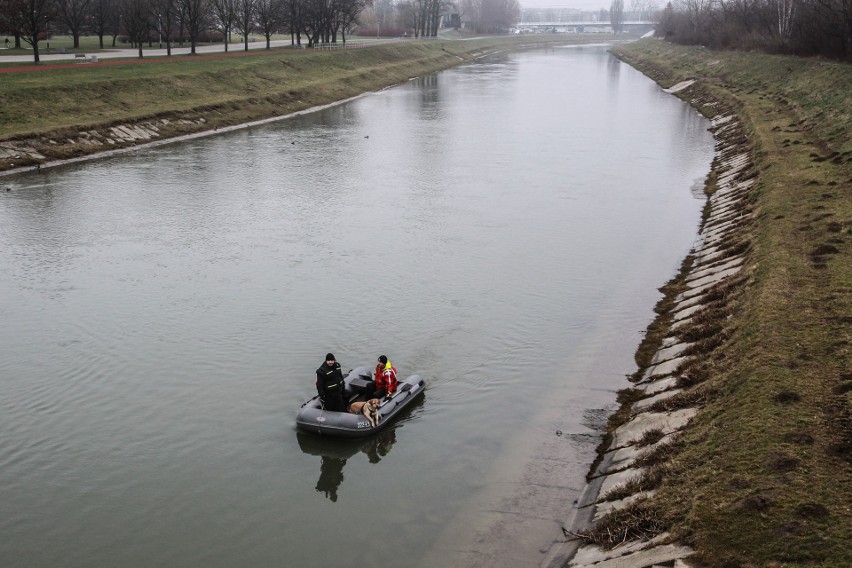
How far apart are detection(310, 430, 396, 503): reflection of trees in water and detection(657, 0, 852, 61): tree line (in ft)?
171

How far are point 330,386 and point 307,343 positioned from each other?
4358mm

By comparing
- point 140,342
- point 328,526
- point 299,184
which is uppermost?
point 299,184

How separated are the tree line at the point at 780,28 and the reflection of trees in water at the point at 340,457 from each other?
52.1 metres

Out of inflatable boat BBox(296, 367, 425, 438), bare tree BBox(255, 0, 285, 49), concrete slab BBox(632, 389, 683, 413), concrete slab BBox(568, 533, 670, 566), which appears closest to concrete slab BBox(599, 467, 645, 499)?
concrete slab BBox(568, 533, 670, 566)

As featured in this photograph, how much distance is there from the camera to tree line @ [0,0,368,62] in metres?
72.4

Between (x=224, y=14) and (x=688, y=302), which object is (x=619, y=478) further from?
(x=224, y=14)

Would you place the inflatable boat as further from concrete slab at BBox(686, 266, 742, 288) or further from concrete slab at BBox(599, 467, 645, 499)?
concrete slab at BBox(686, 266, 742, 288)

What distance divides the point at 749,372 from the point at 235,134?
4644 cm

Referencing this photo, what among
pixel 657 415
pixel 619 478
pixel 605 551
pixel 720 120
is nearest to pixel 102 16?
pixel 720 120

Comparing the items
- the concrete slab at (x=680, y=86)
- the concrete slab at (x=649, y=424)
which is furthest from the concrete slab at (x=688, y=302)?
the concrete slab at (x=680, y=86)

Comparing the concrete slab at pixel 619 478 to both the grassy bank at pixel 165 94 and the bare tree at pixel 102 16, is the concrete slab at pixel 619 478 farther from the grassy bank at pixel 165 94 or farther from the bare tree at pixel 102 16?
the bare tree at pixel 102 16

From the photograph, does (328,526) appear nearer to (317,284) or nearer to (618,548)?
(618,548)

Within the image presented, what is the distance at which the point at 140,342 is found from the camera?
2162 cm

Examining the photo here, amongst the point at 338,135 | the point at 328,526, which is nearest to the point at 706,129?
the point at 338,135
